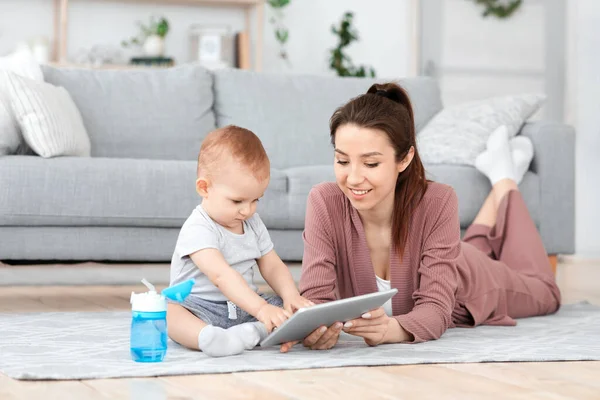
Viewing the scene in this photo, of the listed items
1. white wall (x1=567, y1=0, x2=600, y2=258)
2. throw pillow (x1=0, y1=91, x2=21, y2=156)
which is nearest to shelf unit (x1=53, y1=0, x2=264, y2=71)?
white wall (x1=567, y1=0, x2=600, y2=258)

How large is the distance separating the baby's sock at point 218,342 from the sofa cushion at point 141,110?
1820 millimetres

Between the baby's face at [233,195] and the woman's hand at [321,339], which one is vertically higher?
the baby's face at [233,195]

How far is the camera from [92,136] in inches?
139

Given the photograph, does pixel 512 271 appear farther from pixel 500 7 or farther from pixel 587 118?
pixel 500 7

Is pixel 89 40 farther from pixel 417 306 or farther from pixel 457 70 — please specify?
pixel 417 306

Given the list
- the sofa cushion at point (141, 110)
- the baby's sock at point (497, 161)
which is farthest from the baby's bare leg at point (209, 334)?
the sofa cushion at point (141, 110)

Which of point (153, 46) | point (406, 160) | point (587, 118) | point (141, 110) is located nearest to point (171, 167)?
point (141, 110)

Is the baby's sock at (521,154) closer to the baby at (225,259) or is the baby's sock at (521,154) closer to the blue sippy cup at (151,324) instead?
the baby at (225,259)

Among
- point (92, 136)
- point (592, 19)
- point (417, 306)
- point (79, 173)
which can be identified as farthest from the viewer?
point (592, 19)

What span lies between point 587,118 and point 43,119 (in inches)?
132

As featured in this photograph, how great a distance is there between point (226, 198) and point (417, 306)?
20.4 inches

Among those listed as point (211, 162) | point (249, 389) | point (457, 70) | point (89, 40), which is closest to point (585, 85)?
point (457, 70)

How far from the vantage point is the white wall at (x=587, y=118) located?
208 inches

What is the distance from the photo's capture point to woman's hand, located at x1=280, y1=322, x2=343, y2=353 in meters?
1.88
